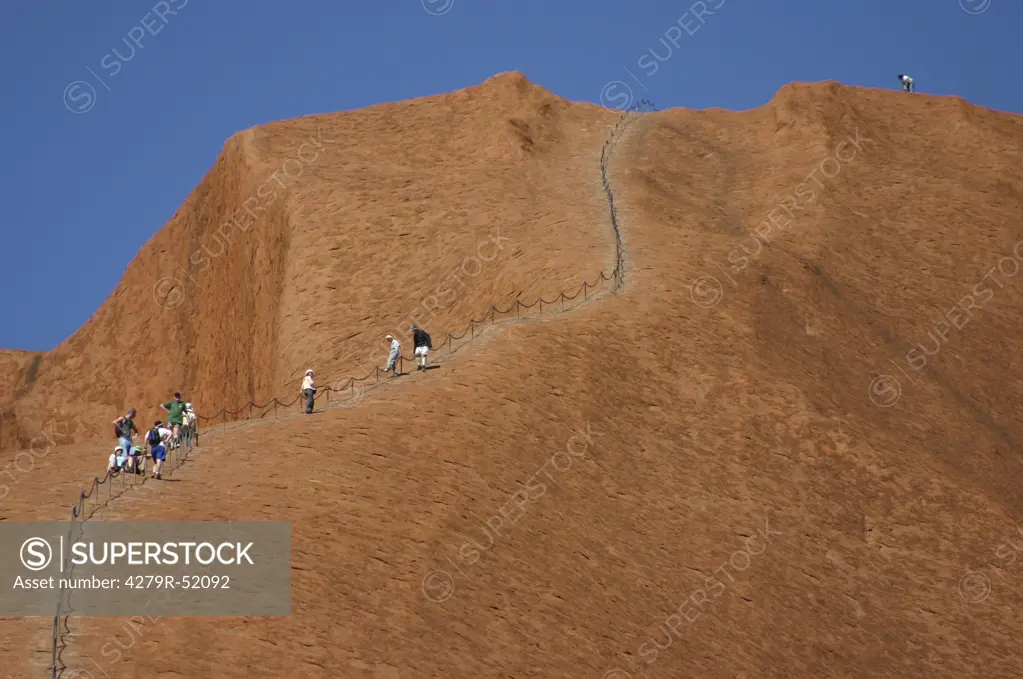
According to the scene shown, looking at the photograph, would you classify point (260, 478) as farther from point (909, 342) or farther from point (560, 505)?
point (909, 342)

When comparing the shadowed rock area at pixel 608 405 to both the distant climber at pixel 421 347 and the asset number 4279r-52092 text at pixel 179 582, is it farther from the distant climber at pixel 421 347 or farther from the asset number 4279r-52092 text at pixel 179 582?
the asset number 4279r-52092 text at pixel 179 582

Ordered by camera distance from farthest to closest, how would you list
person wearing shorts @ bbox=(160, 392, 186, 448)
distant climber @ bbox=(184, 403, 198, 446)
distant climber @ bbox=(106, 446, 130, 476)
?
1. distant climber @ bbox=(184, 403, 198, 446)
2. person wearing shorts @ bbox=(160, 392, 186, 448)
3. distant climber @ bbox=(106, 446, 130, 476)

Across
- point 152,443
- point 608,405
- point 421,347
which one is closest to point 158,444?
point 152,443

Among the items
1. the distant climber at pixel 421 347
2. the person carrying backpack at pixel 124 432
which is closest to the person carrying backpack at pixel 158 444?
the person carrying backpack at pixel 124 432

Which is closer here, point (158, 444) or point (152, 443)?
point (158, 444)

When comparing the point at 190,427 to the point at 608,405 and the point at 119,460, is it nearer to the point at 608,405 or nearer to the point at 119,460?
the point at 119,460

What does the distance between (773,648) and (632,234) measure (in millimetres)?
21122

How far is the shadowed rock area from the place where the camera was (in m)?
31.6

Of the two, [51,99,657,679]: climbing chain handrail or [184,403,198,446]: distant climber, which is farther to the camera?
[184,403,198,446]: distant climber

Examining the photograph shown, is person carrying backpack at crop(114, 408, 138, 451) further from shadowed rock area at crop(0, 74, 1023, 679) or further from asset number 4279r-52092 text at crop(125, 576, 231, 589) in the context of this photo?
asset number 4279r-52092 text at crop(125, 576, 231, 589)

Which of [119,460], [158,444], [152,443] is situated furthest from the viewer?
[152,443]

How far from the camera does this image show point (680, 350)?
1748 inches

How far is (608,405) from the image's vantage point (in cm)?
4122

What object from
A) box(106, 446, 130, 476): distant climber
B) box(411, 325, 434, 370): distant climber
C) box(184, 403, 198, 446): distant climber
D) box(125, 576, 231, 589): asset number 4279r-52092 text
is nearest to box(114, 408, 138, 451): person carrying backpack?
box(106, 446, 130, 476): distant climber
